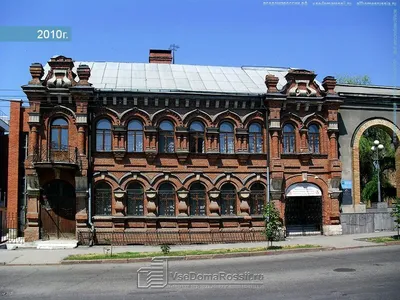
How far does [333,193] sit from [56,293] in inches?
703

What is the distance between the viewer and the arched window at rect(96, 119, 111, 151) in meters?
24.0

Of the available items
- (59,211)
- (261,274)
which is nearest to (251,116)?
(59,211)

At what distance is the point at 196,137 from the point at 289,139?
17.2 feet

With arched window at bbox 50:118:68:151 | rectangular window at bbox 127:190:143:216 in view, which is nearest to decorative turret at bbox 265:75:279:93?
rectangular window at bbox 127:190:143:216

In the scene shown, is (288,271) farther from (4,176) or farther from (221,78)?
(4,176)

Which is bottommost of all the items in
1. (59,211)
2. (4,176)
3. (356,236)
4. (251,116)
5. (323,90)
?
(356,236)

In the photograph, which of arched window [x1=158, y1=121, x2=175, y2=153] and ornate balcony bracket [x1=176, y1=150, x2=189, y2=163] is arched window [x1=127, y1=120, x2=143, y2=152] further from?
ornate balcony bracket [x1=176, y1=150, x2=189, y2=163]

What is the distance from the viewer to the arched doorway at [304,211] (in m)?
25.4

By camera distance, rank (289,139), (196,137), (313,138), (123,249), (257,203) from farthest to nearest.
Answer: (313,138) < (289,139) < (257,203) < (196,137) < (123,249)

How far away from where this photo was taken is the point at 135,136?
79.3 feet

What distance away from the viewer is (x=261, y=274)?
13289 mm

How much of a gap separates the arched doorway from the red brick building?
0.06 m

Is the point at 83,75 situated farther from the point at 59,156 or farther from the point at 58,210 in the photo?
the point at 58,210

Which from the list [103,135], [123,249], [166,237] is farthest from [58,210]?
[166,237]
